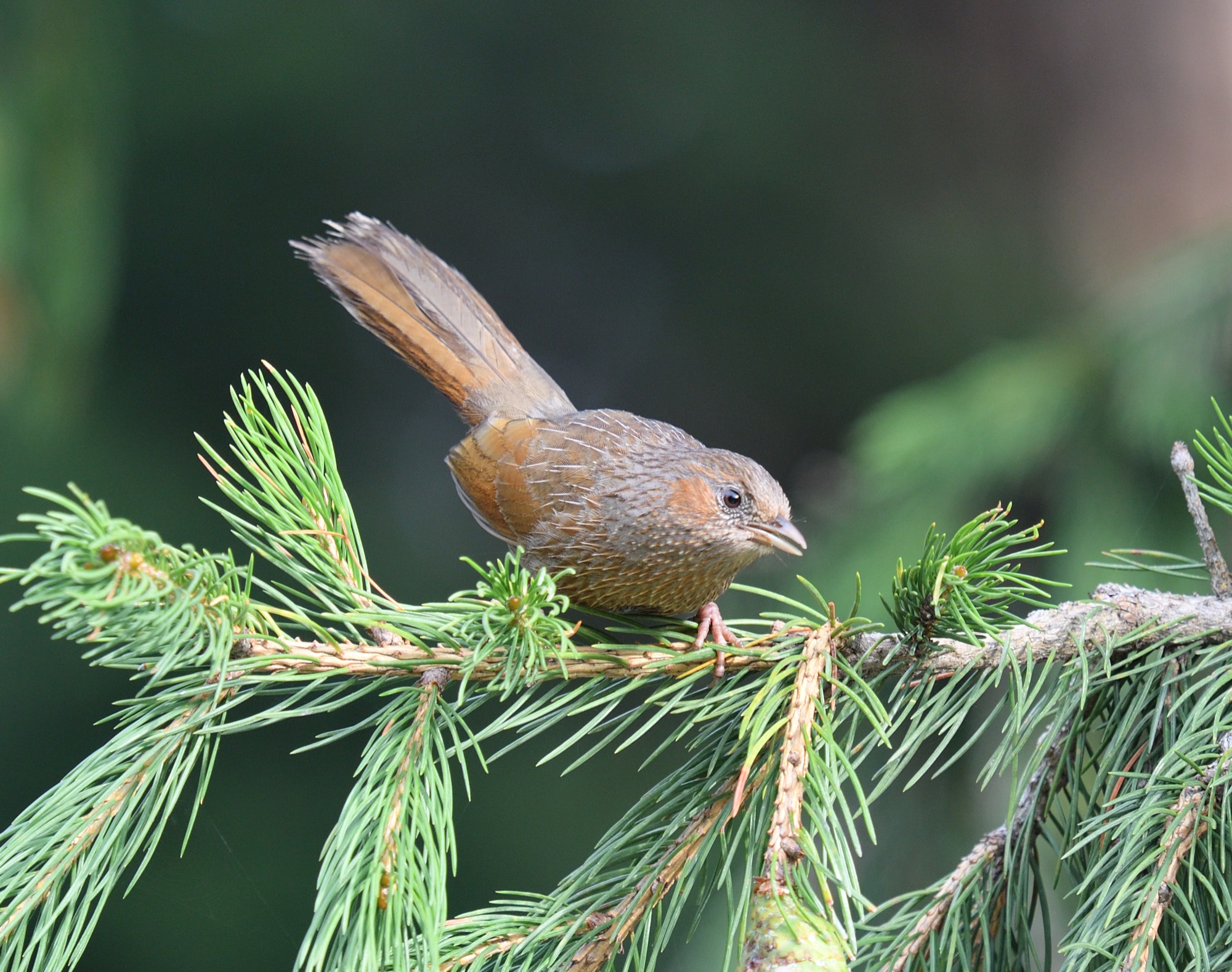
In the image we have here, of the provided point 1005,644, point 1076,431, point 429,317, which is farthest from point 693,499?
point 1076,431

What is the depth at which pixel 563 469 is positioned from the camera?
2.20 metres

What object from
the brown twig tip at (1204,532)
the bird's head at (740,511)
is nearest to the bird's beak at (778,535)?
the bird's head at (740,511)

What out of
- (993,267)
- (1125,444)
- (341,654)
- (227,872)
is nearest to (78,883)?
(341,654)

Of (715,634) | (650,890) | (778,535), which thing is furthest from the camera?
(778,535)

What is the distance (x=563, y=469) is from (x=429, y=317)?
665 millimetres

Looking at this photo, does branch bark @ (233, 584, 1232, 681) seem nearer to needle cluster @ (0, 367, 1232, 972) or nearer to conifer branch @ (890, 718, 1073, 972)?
needle cluster @ (0, 367, 1232, 972)

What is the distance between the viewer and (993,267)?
200 inches

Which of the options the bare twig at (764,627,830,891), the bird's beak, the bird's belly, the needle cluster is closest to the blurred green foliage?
the bird's beak

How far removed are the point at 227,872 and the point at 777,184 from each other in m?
4.41

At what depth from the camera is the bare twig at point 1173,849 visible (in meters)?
1.02

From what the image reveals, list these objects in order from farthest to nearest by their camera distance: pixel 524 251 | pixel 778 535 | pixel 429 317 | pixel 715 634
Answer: pixel 524 251, pixel 429 317, pixel 778 535, pixel 715 634

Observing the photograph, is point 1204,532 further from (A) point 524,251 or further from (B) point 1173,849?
(A) point 524,251

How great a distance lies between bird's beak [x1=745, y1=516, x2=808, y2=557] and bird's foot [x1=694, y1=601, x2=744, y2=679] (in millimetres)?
168

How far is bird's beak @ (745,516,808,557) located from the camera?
1.97 metres
